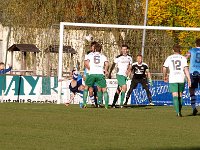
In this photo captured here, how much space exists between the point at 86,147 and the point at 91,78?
533 inches

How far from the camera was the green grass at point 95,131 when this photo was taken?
50.5 feet

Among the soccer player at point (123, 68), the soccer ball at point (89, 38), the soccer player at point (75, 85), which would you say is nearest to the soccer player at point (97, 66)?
the soccer player at point (123, 68)

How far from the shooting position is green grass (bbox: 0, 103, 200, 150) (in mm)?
15391

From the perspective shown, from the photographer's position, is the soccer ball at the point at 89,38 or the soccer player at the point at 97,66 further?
the soccer ball at the point at 89,38

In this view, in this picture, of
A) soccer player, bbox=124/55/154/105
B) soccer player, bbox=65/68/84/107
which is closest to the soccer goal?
soccer player, bbox=65/68/84/107

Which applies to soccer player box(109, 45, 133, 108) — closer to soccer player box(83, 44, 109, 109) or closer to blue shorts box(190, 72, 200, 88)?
soccer player box(83, 44, 109, 109)

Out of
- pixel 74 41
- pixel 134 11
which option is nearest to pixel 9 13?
pixel 134 11

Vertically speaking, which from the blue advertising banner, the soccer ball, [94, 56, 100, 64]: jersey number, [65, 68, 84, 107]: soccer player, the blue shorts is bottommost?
the blue advertising banner

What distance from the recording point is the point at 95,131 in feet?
59.9

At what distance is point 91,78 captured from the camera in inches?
1120

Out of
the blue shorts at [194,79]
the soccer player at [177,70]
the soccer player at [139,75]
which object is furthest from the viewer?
the soccer player at [139,75]

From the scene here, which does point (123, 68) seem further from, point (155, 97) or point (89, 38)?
point (89, 38)

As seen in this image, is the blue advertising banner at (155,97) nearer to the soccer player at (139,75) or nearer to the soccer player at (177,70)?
the soccer player at (139,75)

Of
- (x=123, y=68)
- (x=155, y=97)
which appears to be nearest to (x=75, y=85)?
(x=123, y=68)
